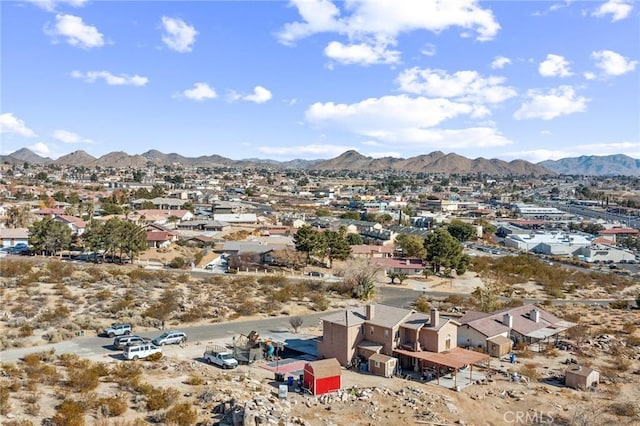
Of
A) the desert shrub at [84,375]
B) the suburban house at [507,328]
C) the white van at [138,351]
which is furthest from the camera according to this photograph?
the suburban house at [507,328]

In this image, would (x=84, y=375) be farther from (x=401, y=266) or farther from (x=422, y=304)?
(x=401, y=266)

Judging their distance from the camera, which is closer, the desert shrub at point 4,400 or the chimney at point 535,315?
the desert shrub at point 4,400

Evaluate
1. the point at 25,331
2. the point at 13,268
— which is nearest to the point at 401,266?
the point at 13,268

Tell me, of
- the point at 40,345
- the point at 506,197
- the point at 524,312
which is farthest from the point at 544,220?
the point at 40,345

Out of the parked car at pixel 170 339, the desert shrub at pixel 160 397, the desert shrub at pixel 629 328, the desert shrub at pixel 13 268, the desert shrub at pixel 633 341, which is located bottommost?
the desert shrub at pixel 629 328

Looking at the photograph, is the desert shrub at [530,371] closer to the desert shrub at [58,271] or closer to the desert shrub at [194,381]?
the desert shrub at [194,381]

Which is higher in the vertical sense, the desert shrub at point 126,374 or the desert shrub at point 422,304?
the desert shrub at point 126,374

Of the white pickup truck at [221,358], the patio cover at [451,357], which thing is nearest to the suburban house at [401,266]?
the patio cover at [451,357]

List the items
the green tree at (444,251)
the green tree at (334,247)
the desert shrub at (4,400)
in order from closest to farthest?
the desert shrub at (4,400)
the green tree at (444,251)
the green tree at (334,247)

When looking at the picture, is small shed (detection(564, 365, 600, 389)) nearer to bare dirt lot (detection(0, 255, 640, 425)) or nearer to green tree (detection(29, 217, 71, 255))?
bare dirt lot (detection(0, 255, 640, 425))
